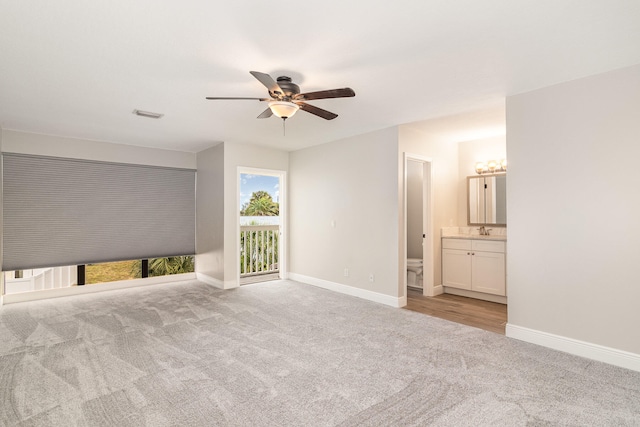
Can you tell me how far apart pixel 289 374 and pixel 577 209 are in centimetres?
295

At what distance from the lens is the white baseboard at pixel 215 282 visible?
552 cm

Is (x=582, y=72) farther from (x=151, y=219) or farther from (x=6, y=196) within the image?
(x=6, y=196)

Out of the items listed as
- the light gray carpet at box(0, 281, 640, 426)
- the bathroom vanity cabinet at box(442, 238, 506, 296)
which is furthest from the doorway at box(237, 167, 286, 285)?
the bathroom vanity cabinet at box(442, 238, 506, 296)

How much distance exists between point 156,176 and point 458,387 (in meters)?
5.81

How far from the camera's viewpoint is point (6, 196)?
186 inches

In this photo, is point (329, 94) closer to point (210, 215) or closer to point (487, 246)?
point (487, 246)

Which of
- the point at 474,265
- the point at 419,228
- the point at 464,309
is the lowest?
the point at 464,309

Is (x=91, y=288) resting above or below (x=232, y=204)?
below

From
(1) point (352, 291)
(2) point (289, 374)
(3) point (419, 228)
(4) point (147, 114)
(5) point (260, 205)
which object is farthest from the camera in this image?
(5) point (260, 205)

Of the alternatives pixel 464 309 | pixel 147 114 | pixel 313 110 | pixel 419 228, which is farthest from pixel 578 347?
pixel 147 114

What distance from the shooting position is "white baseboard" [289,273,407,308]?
4492 millimetres

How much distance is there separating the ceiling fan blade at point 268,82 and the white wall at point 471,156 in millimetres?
3934

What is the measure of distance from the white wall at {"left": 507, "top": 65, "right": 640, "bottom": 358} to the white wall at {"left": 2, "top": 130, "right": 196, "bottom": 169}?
18.3 ft

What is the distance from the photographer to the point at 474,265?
4934 millimetres
